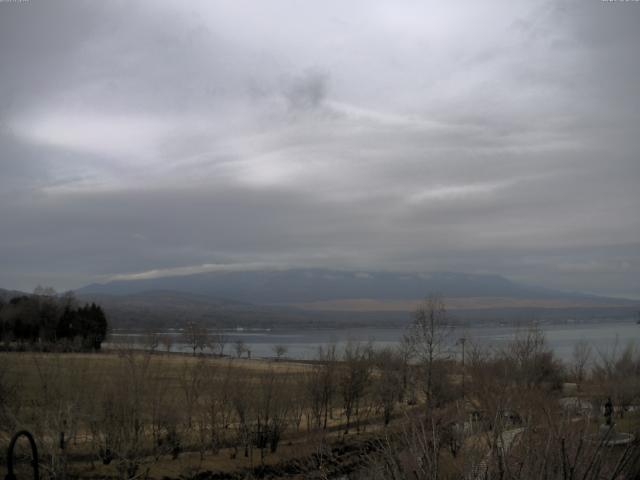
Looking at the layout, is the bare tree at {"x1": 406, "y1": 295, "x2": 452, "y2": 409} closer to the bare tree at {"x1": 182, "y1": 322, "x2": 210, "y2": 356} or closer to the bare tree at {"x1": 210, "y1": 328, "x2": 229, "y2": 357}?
the bare tree at {"x1": 210, "y1": 328, "x2": 229, "y2": 357}

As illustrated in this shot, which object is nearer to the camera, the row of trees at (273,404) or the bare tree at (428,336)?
the row of trees at (273,404)

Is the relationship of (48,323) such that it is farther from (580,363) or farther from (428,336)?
(580,363)

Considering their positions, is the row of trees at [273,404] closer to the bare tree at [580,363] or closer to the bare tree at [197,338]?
the bare tree at [580,363]

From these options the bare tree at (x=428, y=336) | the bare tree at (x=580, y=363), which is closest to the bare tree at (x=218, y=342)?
the bare tree at (x=428, y=336)

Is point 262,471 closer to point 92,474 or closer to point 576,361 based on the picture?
point 92,474

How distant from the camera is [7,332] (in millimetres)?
103125

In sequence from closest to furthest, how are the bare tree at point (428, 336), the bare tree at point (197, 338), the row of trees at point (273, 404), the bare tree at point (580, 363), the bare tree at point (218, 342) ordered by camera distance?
the row of trees at point (273, 404) → the bare tree at point (428, 336) → the bare tree at point (580, 363) → the bare tree at point (218, 342) → the bare tree at point (197, 338)

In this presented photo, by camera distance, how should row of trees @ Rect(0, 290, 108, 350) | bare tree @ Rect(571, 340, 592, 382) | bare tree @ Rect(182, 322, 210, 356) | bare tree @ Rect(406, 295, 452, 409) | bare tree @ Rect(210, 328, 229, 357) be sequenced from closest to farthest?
bare tree @ Rect(406, 295, 452, 409), bare tree @ Rect(571, 340, 592, 382), bare tree @ Rect(210, 328, 229, 357), row of trees @ Rect(0, 290, 108, 350), bare tree @ Rect(182, 322, 210, 356)

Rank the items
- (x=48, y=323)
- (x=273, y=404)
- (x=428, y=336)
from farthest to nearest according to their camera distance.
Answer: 1. (x=48, y=323)
2. (x=428, y=336)
3. (x=273, y=404)

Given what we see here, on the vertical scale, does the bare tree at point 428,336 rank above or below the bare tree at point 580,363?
above

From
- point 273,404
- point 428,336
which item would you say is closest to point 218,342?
point 428,336

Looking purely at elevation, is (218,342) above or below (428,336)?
below

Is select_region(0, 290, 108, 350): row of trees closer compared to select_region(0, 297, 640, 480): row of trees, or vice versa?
select_region(0, 297, 640, 480): row of trees

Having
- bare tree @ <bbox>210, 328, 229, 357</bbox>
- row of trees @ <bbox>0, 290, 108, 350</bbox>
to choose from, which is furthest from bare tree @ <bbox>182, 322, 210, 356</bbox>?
row of trees @ <bbox>0, 290, 108, 350</bbox>
